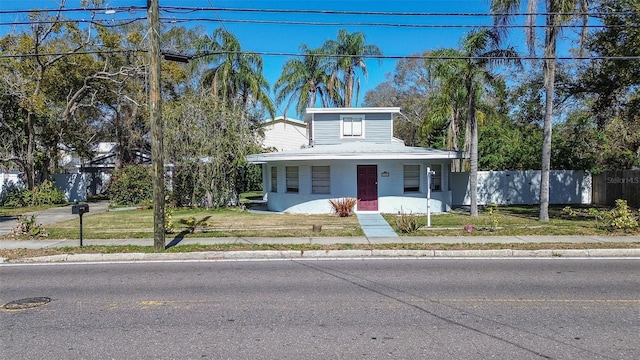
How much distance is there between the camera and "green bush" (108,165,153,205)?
23875 millimetres

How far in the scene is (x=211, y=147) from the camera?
20.8 m

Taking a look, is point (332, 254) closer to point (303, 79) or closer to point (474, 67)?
point (474, 67)

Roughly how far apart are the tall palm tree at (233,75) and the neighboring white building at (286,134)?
508 inches

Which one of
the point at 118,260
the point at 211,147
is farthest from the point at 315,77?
the point at 118,260

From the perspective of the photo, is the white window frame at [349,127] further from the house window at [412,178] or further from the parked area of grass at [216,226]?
the parked area of grass at [216,226]

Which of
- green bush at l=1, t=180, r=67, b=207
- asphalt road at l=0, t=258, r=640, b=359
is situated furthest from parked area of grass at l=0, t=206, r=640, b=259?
green bush at l=1, t=180, r=67, b=207

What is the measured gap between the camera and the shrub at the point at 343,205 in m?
18.2

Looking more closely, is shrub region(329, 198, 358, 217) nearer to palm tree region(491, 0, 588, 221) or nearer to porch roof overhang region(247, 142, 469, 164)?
porch roof overhang region(247, 142, 469, 164)

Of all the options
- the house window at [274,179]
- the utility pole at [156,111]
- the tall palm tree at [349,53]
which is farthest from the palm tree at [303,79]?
the utility pole at [156,111]

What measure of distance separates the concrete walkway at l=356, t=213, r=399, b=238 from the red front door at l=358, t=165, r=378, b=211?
2.77 ft

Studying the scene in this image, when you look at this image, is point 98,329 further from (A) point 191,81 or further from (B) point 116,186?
(A) point 191,81

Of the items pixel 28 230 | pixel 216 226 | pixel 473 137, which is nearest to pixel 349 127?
pixel 473 137

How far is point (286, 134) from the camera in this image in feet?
145

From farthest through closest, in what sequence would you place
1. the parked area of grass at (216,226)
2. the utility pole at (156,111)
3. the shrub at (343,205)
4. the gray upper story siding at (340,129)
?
the gray upper story siding at (340,129), the shrub at (343,205), the parked area of grass at (216,226), the utility pole at (156,111)
